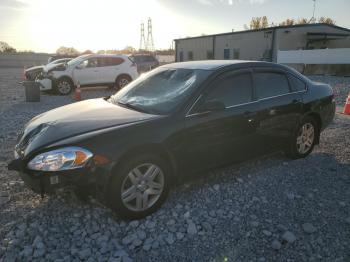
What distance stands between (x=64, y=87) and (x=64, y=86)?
0.14 ft

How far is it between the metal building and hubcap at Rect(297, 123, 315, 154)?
26.7 metres

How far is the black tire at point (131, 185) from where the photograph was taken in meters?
3.07

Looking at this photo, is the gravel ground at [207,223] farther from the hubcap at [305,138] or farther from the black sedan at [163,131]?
the hubcap at [305,138]

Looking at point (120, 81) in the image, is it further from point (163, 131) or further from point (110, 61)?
point (163, 131)

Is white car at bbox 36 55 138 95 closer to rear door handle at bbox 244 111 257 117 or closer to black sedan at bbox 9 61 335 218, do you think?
black sedan at bbox 9 61 335 218

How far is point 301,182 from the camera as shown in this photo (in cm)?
423

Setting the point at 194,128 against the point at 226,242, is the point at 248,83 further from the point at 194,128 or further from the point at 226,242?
the point at 226,242

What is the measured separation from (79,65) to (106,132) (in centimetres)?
1122

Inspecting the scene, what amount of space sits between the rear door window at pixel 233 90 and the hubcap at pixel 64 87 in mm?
10728

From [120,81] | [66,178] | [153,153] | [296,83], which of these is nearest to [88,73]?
[120,81]

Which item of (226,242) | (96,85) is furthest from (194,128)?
(96,85)

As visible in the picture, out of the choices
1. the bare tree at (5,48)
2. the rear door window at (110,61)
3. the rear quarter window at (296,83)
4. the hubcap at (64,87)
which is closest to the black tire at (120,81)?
the rear door window at (110,61)

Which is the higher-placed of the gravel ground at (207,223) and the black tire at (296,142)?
the black tire at (296,142)

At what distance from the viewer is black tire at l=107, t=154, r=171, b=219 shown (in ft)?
10.1
